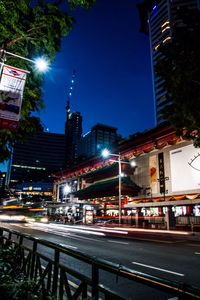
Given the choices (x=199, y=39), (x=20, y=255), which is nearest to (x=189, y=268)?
(x=20, y=255)

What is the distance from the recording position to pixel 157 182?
3556 cm

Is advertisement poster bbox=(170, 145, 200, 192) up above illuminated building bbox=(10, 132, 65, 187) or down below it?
below

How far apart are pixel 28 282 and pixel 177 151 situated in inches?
1155

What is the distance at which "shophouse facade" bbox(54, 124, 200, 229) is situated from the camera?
29.8 metres

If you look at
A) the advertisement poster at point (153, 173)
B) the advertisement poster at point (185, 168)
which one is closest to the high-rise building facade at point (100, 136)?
the advertisement poster at point (153, 173)

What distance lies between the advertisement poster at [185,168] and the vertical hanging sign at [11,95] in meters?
24.7

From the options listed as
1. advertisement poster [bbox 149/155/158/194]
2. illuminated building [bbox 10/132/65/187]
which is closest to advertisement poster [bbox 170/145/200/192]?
advertisement poster [bbox 149/155/158/194]

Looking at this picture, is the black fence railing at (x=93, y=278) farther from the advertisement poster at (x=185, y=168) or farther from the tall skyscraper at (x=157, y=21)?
the tall skyscraper at (x=157, y=21)

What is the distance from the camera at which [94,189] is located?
152 ft

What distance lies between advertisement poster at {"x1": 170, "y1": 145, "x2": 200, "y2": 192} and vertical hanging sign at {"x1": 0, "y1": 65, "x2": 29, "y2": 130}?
24.7m

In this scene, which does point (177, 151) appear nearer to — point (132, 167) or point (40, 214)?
point (132, 167)

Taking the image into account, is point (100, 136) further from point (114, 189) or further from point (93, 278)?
point (93, 278)

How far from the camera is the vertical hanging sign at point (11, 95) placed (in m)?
8.57

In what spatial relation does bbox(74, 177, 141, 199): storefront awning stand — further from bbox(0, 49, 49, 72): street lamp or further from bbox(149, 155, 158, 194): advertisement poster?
bbox(0, 49, 49, 72): street lamp
